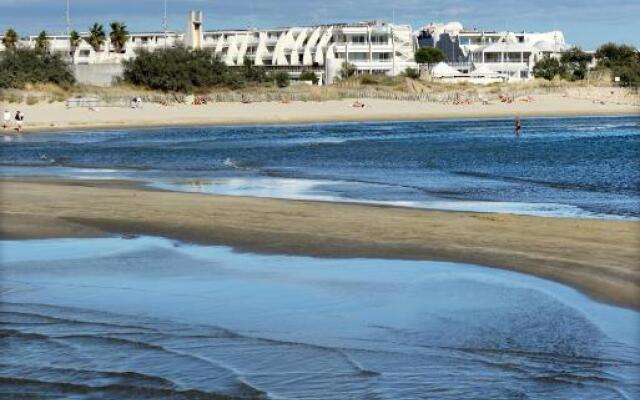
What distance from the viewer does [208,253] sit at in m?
12.9

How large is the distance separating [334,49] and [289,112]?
40.9 metres

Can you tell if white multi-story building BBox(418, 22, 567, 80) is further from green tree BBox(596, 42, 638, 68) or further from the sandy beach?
the sandy beach

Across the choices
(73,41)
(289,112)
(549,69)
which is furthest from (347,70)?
(289,112)

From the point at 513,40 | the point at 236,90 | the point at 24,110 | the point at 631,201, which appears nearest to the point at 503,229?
the point at 631,201

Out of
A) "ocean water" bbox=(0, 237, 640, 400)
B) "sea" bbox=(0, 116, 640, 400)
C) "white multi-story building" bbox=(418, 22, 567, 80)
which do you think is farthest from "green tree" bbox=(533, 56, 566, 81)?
"ocean water" bbox=(0, 237, 640, 400)

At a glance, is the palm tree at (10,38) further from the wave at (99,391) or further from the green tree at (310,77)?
the wave at (99,391)

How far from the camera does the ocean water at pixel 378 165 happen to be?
20844 millimetres

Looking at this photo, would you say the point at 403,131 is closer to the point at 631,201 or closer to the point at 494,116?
the point at 494,116

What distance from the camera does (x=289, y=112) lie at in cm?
7706

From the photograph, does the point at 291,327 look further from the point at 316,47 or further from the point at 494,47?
the point at 494,47

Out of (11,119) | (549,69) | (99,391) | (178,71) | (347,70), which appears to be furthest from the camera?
(549,69)

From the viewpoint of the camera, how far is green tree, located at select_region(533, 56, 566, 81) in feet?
392

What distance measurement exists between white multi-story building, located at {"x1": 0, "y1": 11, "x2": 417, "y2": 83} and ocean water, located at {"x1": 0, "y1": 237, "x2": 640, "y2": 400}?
10013 cm

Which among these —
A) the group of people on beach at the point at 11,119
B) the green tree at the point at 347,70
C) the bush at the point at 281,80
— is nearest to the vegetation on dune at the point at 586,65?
the green tree at the point at 347,70
